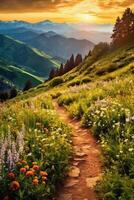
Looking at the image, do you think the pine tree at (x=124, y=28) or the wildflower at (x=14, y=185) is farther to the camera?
the pine tree at (x=124, y=28)

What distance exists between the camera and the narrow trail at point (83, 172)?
27.3 ft

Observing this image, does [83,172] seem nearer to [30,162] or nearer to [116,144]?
[116,144]

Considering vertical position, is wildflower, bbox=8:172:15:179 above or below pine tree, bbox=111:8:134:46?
below

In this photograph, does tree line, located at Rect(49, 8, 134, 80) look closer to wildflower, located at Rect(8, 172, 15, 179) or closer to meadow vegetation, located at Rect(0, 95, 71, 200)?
meadow vegetation, located at Rect(0, 95, 71, 200)

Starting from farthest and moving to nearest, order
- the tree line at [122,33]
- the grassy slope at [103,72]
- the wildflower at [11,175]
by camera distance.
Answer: the tree line at [122,33] < the grassy slope at [103,72] < the wildflower at [11,175]

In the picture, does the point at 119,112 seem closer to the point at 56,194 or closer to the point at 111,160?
the point at 111,160

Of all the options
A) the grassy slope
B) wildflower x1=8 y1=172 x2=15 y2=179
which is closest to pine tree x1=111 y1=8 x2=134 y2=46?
the grassy slope

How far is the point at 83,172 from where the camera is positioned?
9.71 meters

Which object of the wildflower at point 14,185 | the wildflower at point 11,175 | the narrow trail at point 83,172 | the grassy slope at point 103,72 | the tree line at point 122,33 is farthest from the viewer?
the tree line at point 122,33

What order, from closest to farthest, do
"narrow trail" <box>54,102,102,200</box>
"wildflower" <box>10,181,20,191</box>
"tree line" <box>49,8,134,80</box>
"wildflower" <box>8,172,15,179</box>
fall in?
"wildflower" <box>10,181,20,191</box> < "wildflower" <box>8,172,15,179</box> < "narrow trail" <box>54,102,102,200</box> < "tree line" <box>49,8,134,80</box>

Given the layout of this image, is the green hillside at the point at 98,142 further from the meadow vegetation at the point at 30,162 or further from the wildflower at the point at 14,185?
the wildflower at the point at 14,185

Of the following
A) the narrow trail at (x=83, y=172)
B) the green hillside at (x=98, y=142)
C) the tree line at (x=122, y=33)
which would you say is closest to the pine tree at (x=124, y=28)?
the tree line at (x=122, y=33)

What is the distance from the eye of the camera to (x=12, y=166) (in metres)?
8.03

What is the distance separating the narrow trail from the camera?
8320mm
